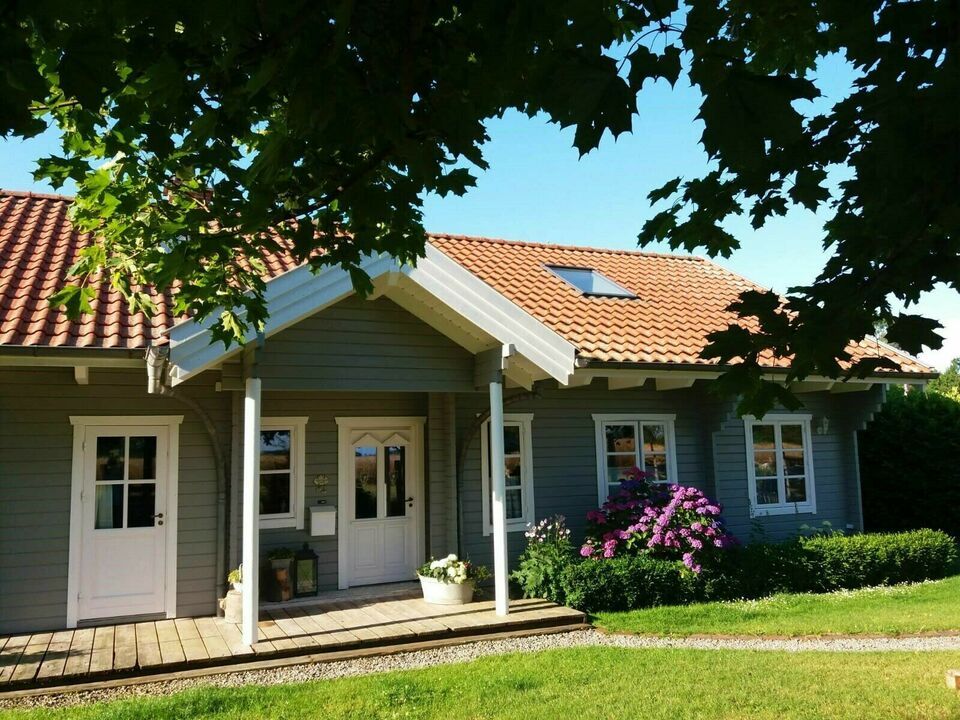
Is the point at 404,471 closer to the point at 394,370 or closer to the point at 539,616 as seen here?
the point at 394,370

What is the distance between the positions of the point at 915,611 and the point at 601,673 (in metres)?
4.93

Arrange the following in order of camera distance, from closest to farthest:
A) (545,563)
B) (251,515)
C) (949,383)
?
1. (251,515)
2. (545,563)
3. (949,383)

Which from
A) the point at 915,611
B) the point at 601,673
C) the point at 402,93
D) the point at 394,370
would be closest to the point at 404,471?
the point at 394,370

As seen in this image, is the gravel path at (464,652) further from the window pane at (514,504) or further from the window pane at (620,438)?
the window pane at (620,438)

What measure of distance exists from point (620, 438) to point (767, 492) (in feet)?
9.46

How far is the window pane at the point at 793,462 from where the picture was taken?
41.0ft

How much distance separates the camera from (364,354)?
841 cm

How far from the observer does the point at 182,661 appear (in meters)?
6.71

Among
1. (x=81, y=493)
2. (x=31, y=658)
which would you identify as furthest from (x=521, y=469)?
(x=31, y=658)

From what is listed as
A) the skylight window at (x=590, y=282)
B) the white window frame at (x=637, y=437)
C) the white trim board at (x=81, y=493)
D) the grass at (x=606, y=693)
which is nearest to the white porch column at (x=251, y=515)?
the grass at (x=606, y=693)

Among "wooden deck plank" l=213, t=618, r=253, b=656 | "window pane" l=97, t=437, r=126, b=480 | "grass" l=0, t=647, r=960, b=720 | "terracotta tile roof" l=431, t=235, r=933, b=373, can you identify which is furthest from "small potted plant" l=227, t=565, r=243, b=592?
"terracotta tile roof" l=431, t=235, r=933, b=373

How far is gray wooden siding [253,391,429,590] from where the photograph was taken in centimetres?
941

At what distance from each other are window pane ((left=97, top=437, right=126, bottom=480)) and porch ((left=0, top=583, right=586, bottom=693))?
167cm

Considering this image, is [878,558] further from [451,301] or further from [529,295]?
[451,301]
